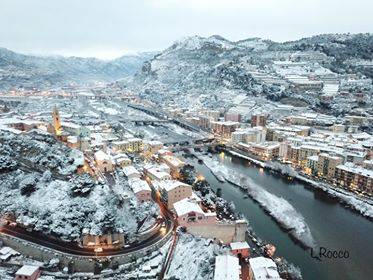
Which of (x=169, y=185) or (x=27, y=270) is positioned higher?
(x=169, y=185)

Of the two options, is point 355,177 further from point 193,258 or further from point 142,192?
point 142,192

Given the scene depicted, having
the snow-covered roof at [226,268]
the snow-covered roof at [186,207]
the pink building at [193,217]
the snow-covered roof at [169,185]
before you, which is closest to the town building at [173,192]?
the snow-covered roof at [169,185]

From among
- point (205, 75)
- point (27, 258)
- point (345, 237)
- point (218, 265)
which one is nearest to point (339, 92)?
point (205, 75)

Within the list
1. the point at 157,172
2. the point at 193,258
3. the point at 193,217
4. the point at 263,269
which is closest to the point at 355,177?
the point at 193,217

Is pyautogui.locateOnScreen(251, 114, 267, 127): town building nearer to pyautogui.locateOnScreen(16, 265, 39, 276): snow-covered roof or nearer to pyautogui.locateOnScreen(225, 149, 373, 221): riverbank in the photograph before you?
pyautogui.locateOnScreen(225, 149, 373, 221): riverbank

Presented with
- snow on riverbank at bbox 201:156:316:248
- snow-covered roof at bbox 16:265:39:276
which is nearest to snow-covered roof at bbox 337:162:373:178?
snow on riverbank at bbox 201:156:316:248
